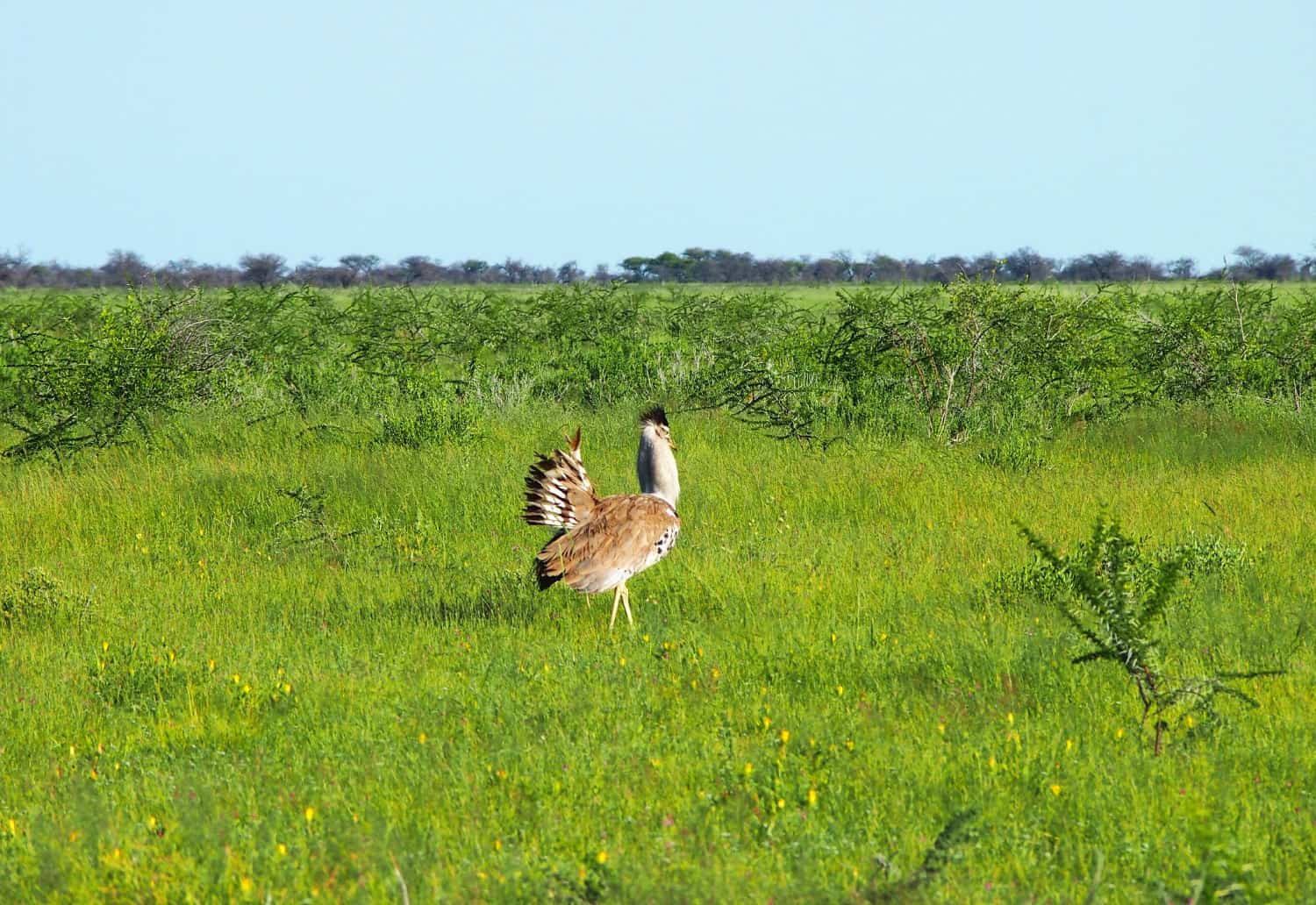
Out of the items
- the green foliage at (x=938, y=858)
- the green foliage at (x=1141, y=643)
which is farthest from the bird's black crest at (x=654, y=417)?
the green foliage at (x=938, y=858)

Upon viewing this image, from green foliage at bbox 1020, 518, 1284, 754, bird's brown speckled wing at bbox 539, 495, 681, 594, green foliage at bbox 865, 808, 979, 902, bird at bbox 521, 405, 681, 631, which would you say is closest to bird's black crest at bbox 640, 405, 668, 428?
bird at bbox 521, 405, 681, 631

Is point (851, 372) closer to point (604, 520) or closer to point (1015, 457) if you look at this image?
point (1015, 457)

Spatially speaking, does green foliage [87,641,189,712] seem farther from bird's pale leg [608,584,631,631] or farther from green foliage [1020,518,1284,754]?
green foliage [1020,518,1284,754]

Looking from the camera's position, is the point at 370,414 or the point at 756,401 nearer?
the point at 756,401

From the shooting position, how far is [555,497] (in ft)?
28.9

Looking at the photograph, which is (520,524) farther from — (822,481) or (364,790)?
(364,790)

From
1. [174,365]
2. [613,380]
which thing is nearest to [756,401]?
[613,380]

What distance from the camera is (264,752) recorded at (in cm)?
619

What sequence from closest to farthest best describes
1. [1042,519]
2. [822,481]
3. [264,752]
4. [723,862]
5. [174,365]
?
1. [723,862]
2. [264,752]
3. [1042,519]
4. [822,481]
5. [174,365]

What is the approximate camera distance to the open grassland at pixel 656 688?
488 cm

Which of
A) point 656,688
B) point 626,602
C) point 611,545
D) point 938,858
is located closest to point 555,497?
point 611,545

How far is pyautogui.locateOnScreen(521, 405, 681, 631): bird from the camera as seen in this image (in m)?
8.10

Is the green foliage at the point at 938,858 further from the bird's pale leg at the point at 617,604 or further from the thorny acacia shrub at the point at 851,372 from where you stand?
the thorny acacia shrub at the point at 851,372

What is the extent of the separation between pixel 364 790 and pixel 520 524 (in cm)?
594
